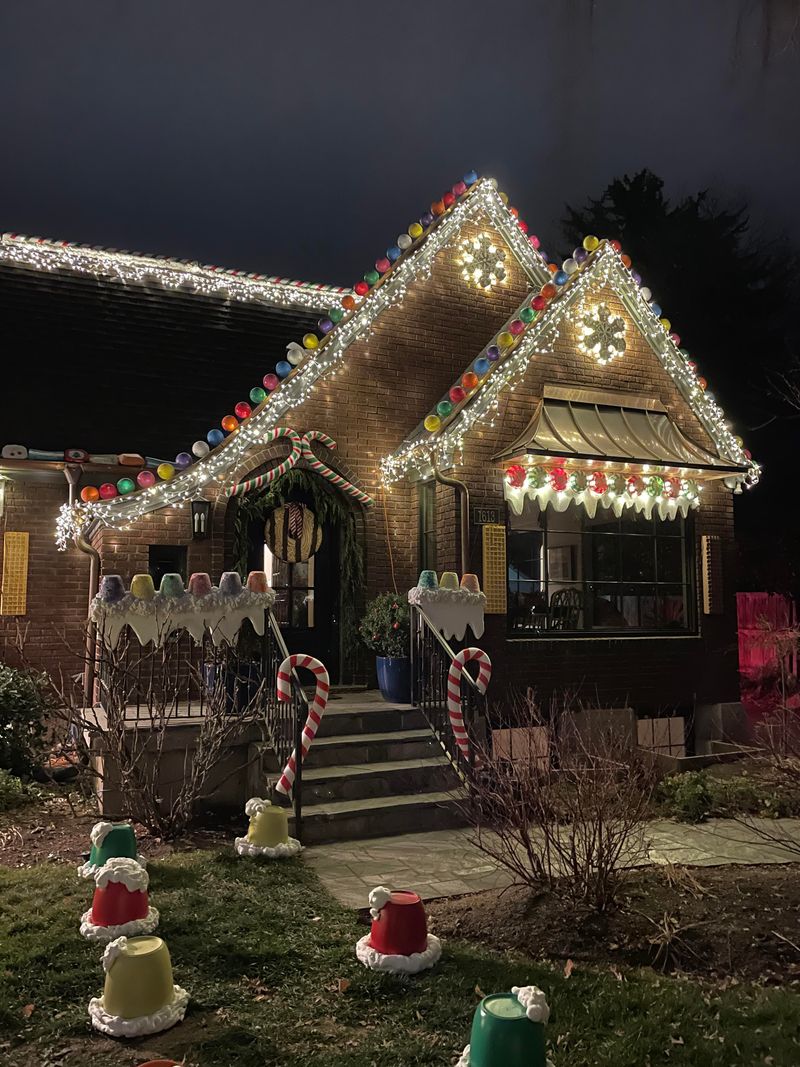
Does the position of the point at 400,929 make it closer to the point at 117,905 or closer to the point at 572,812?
the point at 572,812

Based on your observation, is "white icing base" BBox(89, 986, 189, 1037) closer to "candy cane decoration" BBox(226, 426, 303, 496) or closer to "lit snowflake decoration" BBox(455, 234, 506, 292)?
"candy cane decoration" BBox(226, 426, 303, 496)

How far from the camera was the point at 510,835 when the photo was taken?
523cm

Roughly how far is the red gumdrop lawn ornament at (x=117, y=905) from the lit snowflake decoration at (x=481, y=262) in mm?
9940

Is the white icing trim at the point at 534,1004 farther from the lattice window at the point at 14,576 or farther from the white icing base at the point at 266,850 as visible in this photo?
the lattice window at the point at 14,576

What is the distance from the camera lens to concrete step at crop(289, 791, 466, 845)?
7.09 m

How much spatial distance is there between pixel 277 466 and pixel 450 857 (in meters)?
5.54

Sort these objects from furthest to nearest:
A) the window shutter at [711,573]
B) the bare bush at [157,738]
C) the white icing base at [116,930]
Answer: the window shutter at [711,573], the bare bush at [157,738], the white icing base at [116,930]

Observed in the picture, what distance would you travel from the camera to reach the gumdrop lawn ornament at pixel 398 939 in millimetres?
4449

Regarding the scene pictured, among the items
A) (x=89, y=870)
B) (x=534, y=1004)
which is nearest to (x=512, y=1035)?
(x=534, y=1004)

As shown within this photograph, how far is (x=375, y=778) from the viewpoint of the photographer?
7.76 m

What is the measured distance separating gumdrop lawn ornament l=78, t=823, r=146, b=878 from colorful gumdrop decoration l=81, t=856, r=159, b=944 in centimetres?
93

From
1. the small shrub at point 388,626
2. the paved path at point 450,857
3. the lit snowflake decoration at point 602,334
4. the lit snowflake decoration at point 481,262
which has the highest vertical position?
the lit snowflake decoration at point 481,262

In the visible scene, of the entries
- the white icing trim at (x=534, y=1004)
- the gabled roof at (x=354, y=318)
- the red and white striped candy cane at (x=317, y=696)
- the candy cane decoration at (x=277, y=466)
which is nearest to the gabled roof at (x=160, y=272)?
the gabled roof at (x=354, y=318)

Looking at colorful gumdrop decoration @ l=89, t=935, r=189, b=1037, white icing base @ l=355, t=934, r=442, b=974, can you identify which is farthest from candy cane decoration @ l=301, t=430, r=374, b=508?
colorful gumdrop decoration @ l=89, t=935, r=189, b=1037
